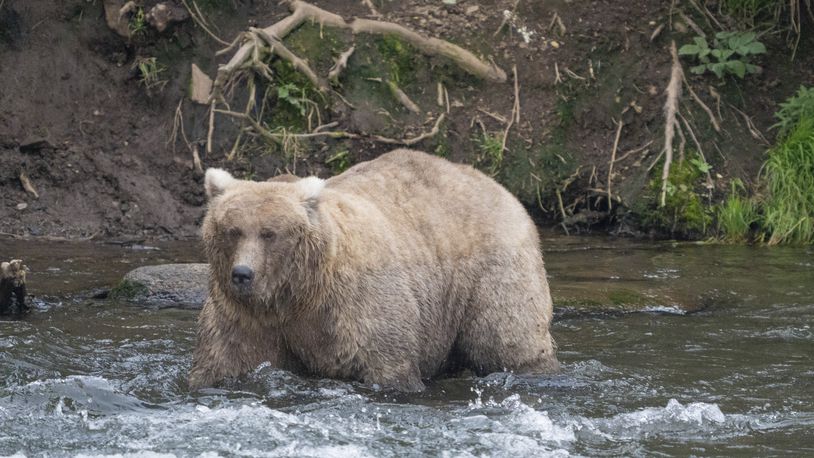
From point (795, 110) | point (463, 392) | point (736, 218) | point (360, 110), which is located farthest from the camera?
point (360, 110)

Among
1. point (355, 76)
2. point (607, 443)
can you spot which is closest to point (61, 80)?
point (355, 76)

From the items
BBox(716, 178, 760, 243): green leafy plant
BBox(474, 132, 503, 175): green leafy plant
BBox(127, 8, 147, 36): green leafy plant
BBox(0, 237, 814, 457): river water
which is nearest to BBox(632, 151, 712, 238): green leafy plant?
BBox(716, 178, 760, 243): green leafy plant

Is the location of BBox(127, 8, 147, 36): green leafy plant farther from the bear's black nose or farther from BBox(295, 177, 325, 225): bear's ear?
the bear's black nose

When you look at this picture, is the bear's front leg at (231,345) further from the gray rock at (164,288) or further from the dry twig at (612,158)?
the dry twig at (612,158)

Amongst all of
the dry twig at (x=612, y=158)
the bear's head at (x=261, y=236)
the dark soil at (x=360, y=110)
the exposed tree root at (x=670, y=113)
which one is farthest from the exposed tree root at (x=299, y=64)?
the bear's head at (x=261, y=236)

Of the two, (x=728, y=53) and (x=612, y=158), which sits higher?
(x=728, y=53)

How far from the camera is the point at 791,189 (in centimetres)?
1277

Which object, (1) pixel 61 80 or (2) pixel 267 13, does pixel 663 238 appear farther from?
(1) pixel 61 80

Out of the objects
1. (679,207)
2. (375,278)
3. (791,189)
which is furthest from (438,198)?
(791,189)

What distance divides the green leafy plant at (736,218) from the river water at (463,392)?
1.60 meters

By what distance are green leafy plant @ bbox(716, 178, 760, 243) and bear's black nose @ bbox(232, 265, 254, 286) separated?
7.31 metres

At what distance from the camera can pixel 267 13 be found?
13.9m

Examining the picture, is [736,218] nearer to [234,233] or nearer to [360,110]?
[360,110]

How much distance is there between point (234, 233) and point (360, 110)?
6807mm
